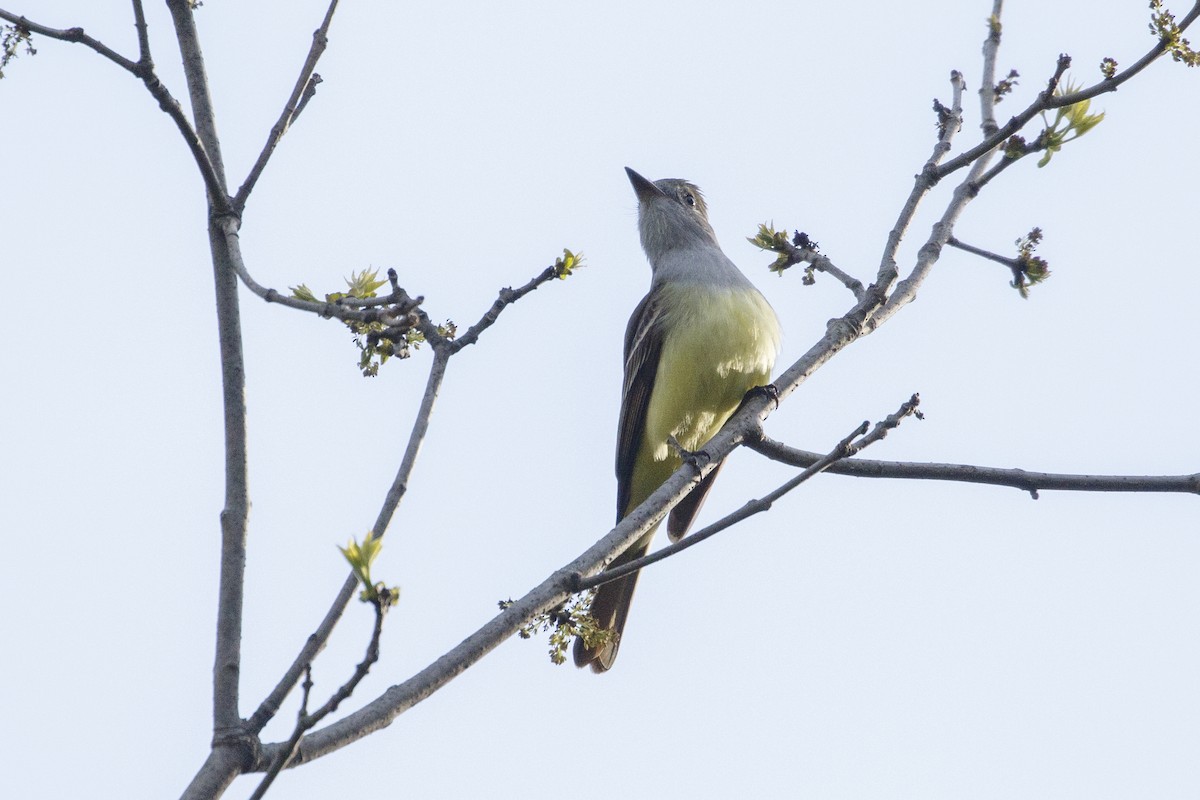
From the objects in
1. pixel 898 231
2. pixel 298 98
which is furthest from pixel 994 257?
pixel 298 98

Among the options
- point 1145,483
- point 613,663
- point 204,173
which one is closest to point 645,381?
point 613,663

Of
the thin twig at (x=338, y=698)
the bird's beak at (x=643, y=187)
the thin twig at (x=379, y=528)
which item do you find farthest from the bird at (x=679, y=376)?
the thin twig at (x=338, y=698)

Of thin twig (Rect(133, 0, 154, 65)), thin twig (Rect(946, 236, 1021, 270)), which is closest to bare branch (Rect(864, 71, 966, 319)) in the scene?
thin twig (Rect(946, 236, 1021, 270))

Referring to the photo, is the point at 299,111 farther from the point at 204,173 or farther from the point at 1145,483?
the point at 1145,483

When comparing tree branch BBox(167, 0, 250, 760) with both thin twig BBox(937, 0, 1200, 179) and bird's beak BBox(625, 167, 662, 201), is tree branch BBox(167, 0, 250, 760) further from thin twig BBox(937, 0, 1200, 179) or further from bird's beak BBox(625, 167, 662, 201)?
bird's beak BBox(625, 167, 662, 201)

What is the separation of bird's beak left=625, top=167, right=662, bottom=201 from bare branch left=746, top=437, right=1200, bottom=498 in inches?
195

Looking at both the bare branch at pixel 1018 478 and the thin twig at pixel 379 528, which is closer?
the thin twig at pixel 379 528

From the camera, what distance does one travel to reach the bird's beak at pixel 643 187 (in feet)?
30.6

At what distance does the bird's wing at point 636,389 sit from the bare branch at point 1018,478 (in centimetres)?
267

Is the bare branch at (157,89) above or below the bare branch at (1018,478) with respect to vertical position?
above

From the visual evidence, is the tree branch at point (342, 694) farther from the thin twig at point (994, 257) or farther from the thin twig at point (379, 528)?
the thin twig at point (994, 257)

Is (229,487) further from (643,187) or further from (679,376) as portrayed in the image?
(643,187)

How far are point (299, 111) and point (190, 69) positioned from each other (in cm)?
34

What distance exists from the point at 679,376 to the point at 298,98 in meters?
3.27
